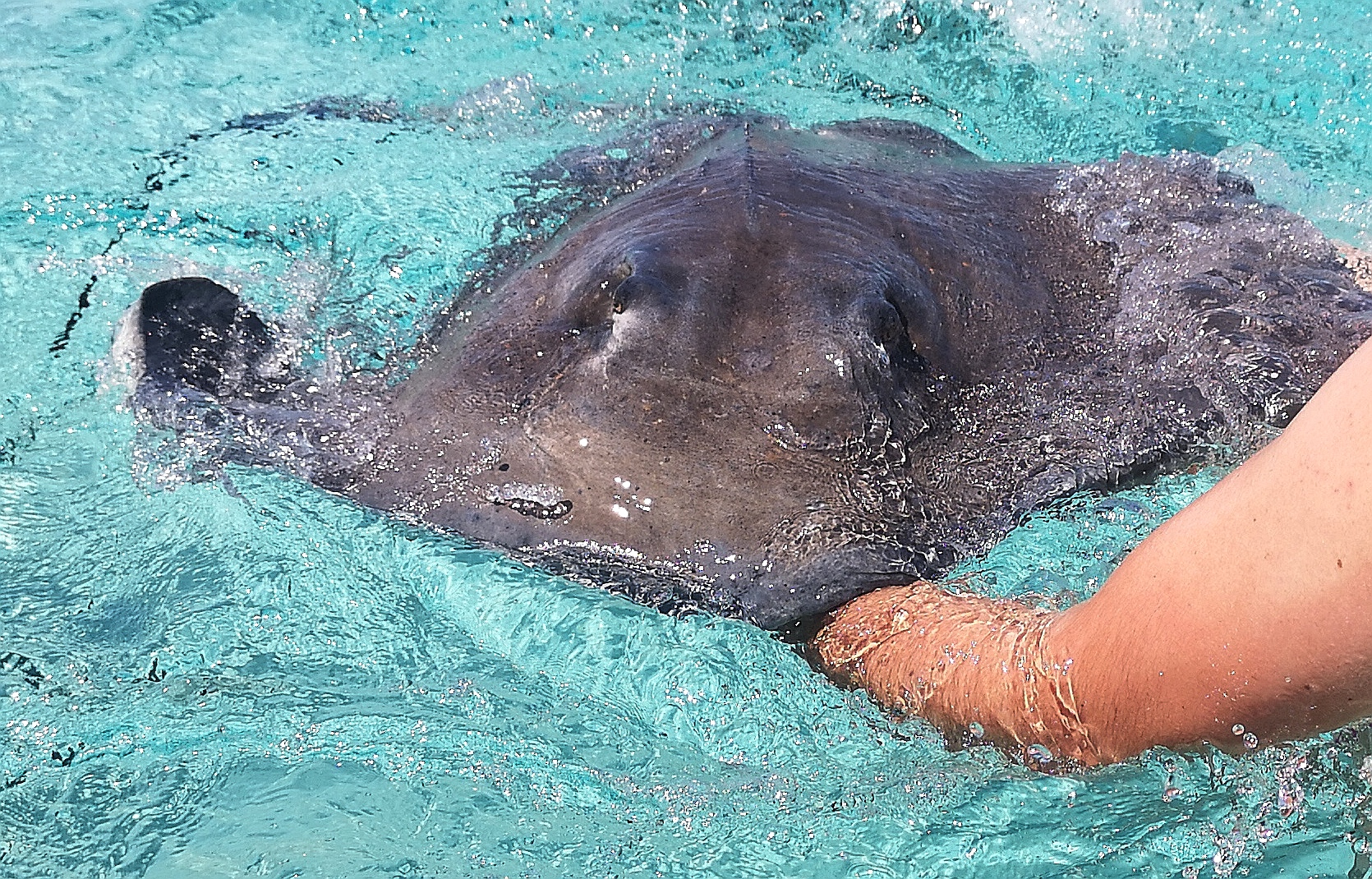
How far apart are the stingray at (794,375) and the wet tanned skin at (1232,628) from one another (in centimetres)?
82

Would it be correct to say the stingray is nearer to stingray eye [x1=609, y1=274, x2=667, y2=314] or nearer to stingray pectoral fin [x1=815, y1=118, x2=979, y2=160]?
stingray eye [x1=609, y1=274, x2=667, y2=314]

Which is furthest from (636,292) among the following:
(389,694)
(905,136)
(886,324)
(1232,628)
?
(905,136)

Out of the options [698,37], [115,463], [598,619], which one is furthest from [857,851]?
[698,37]

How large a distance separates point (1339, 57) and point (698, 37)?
4238 mm

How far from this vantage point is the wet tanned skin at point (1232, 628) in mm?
1360

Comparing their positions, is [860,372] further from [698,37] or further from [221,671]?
[698,37]

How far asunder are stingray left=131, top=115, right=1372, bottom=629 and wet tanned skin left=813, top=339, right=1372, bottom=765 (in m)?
0.82

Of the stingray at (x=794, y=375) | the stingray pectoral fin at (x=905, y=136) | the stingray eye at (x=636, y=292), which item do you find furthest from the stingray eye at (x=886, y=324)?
the stingray pectoral fin at (x=905, y=136)

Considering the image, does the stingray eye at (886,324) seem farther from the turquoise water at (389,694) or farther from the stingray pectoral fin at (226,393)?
the stingray pectoral fin at (226,393)

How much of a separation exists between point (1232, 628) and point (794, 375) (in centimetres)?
181

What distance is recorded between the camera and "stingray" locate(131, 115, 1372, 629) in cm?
297

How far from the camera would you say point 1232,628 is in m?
1.53

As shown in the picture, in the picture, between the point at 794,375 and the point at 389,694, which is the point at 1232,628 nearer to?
the point at 794,375

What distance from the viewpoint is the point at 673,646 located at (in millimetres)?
3064
